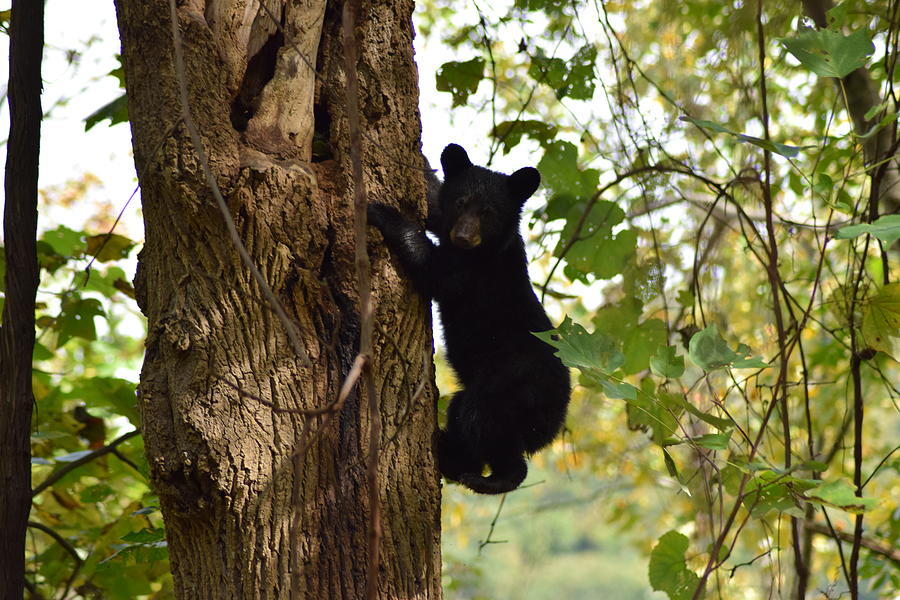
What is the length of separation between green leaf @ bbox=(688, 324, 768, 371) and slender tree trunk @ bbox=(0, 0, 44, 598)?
185 centimetres

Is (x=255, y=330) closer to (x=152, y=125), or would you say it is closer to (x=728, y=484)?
(x=152, y=125)

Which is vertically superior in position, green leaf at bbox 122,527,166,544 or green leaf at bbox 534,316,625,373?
green leaf at bbox 534,316,625,373

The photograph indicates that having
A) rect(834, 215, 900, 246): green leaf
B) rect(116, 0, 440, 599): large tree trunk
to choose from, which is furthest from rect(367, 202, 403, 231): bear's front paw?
rect(834, 215, 900, 246): green leaf

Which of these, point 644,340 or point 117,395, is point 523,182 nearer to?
point 644,340

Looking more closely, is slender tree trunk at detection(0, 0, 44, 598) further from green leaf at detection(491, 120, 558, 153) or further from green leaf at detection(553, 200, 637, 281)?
green leaf at detection(553, 200, 637, 281)

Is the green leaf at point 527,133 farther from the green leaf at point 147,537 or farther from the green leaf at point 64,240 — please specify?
the green leaf at point 147,537

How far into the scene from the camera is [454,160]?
3.65 metres

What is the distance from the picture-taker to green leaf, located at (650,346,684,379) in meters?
1.99

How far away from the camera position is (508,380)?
3.07 m

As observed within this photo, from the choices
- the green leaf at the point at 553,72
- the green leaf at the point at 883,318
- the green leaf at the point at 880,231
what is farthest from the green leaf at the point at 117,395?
the green leaf at the point at 883,318

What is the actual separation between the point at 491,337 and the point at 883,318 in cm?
146

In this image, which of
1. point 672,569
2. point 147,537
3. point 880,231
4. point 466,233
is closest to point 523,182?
point 466,233

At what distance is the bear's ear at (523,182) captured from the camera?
3588mm

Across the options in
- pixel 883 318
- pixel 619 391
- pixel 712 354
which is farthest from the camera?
pixel 883 318
